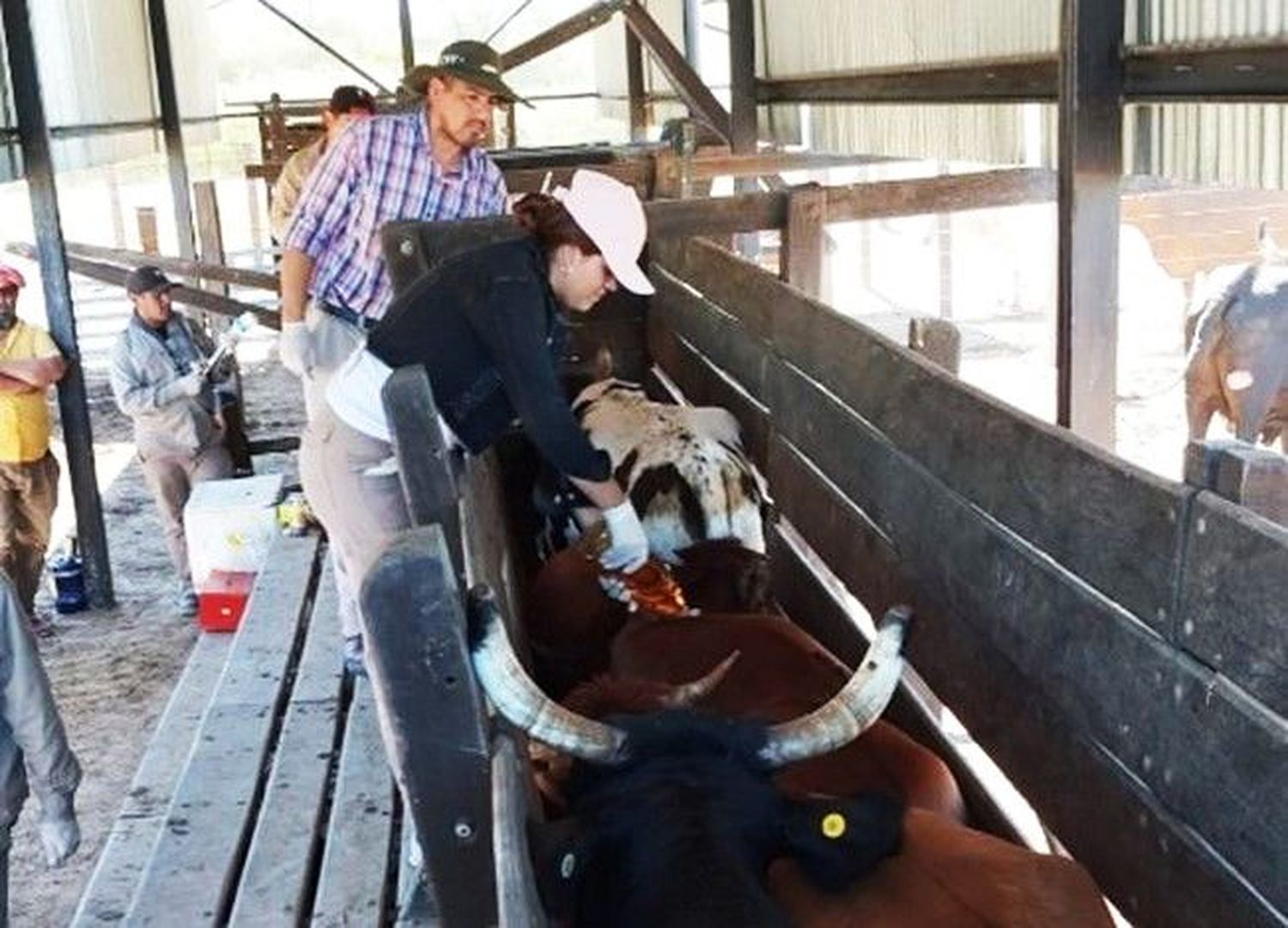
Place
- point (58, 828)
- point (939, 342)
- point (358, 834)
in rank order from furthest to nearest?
point (58, 828)
point (939, 342)
point (358, 834)

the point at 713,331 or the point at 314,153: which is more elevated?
the point at 314,153

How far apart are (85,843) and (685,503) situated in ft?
9.76

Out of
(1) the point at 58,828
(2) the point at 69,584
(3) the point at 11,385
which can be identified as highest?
(3) the point at 11,385

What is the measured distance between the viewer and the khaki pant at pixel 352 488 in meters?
4.30

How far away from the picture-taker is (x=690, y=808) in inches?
96.0

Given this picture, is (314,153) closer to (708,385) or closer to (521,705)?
(708,385)

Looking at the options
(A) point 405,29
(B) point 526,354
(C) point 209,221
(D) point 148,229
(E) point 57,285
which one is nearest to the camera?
(B) point 526,354

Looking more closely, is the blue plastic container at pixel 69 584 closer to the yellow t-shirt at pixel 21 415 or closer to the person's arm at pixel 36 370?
the yellow t-shirt at pixel 21 415

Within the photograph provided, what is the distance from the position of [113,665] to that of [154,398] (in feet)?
4.87

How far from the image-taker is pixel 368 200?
528cm

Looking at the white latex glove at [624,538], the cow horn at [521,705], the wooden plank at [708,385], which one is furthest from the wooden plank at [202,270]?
the cow horn at [521,705]

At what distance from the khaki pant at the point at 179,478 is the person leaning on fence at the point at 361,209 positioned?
4228 mm

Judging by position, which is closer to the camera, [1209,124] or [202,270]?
[1209,124]

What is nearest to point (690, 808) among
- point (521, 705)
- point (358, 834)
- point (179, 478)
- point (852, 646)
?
point (521, 705)
